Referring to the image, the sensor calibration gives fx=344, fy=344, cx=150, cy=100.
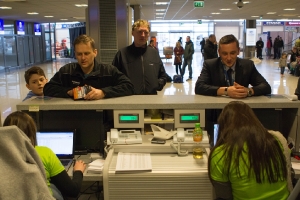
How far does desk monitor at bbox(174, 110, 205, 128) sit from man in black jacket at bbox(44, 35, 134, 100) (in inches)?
21.0

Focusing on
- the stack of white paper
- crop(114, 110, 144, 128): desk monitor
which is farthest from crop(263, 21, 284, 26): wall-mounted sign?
the stack of white paper

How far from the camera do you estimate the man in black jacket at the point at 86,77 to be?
108 inches

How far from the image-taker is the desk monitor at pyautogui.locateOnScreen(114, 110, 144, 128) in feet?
8.15

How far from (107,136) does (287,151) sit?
1.21 metres

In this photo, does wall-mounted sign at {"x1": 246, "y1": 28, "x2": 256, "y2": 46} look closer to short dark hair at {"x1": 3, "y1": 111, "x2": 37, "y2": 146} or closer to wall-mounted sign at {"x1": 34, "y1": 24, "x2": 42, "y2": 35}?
wall-mounted sign at {"x1": 34, "y1": 24, "x2": 42, "y2": 35}

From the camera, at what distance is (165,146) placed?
2.36 meters

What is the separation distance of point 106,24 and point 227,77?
5.30 meters

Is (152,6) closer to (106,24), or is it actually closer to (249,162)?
(106,24)

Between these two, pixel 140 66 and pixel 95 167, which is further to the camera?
pixel 140 66

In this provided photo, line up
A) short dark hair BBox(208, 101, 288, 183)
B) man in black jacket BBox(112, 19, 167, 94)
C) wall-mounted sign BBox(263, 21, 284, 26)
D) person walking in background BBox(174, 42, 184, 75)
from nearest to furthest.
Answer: short dark hair BBox(208, 101, 288, 183), man in black jacket BBox(112, 19, 167, 94), person walking in background BBox(174, 42, 184, 75), wall-mounted sign BBox(263, 21, 284, 26)

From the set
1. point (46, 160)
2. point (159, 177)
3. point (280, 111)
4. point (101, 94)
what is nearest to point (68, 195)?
point (46, 160)

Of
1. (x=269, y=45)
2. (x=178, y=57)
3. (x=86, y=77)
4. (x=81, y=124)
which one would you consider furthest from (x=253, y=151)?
(x=269, y=45)

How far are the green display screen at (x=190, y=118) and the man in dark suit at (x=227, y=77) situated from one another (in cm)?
19

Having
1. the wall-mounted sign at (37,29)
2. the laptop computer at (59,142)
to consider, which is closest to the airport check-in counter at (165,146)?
the laptop computer at (59,142)
